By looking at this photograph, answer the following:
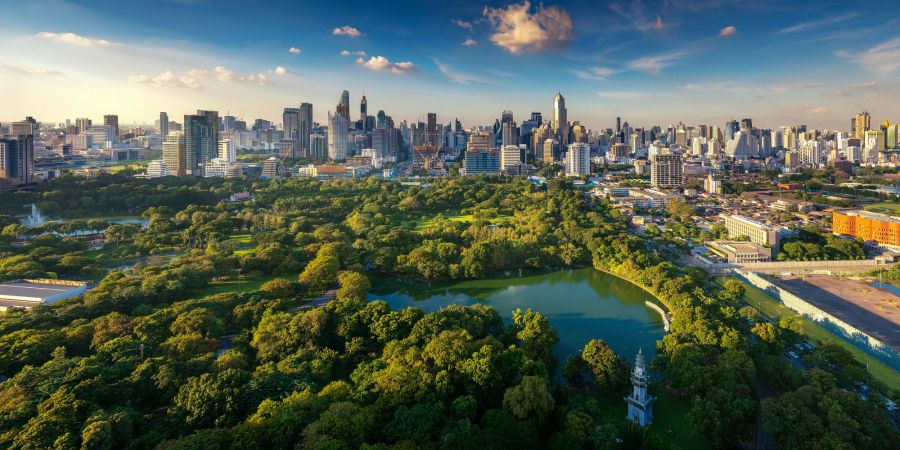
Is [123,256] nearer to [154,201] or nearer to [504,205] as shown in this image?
[154,201]

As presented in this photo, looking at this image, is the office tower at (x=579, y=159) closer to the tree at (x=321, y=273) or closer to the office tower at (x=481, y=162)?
the office tower at (x=481, y=162)

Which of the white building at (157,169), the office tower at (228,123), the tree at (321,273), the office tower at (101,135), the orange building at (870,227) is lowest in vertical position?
the tree at (321,273)

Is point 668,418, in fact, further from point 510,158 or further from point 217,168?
point 510,158

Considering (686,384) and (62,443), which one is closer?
(62,443)

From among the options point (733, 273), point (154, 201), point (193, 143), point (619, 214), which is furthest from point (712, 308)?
point (193, 143)

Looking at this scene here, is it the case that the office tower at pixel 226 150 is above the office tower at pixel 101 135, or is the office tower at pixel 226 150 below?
below

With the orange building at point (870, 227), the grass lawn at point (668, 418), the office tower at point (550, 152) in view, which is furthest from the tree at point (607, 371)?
the office tower at point (550, 152)
